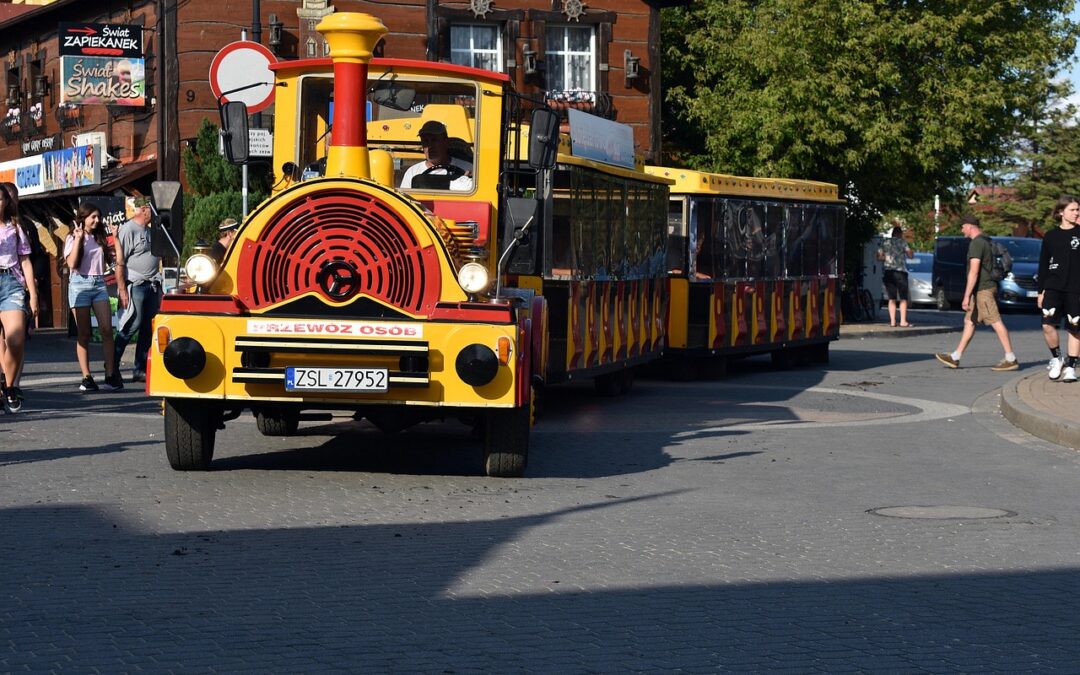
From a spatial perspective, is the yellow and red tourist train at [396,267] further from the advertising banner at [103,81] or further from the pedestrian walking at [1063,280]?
the advertising banner at [103,81]

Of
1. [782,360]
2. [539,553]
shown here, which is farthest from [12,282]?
[782,360]

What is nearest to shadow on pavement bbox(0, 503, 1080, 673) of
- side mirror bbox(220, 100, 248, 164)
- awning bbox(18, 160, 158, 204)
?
side mirror bbox(220, 100, 248, 164)

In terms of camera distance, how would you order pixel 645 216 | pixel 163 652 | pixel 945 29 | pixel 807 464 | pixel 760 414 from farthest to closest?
1. pixel 945 29
2. pixel 645 216
3. pixel 760 414
4. pixel 807 464
5. pixel 163 652

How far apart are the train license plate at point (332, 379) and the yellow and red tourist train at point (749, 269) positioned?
9.44 metres

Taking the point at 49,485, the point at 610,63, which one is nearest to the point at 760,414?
the point at 49,485

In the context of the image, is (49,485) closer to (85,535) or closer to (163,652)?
(85,535)

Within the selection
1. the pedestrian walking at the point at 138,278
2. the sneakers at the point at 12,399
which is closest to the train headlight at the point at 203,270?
the sneakers at the point at 12,399

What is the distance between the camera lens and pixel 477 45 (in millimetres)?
31609

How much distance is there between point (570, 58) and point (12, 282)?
64.5 ft

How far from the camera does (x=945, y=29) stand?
32.0 meters

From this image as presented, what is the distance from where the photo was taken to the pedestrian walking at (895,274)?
33.8 meters

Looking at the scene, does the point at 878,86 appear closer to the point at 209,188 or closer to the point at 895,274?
the point at 895,274

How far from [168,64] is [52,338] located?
5342 millimetres

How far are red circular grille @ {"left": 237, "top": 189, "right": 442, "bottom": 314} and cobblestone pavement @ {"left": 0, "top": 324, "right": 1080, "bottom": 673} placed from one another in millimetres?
1137
